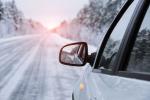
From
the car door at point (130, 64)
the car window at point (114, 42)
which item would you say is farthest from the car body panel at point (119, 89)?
the car window at point (114, 42)

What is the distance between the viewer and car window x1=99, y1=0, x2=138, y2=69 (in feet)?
10.1

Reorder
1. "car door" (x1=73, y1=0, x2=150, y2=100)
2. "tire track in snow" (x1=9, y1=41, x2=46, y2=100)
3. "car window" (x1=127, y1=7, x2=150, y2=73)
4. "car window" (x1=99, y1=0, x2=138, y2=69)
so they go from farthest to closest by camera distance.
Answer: "tire track in snow" (x1=9, y1=41, x2=46, y2=100) → "car window" (x1=99, y1=0, x2=138, y2=69) → "car window" (x1=127, y1=7, x2=150, y2=73) → "car door" (x1=73, y1=0, x2=150, y2=100)

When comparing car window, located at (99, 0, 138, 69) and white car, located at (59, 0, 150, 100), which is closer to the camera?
white car, located at (59, 0, 150, 100)

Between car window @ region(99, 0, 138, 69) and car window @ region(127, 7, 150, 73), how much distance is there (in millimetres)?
287

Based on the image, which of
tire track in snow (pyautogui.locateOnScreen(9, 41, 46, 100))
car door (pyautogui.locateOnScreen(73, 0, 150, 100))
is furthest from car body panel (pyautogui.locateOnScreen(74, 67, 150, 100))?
tire track in snow (pyautogui.locateOnScreen(9, 41, 46, 100))

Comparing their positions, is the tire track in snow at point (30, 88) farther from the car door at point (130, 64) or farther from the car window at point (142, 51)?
the car window at point (142, 51)

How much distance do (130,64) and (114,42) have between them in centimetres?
73

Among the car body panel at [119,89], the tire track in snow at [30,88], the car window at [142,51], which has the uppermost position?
the car window at [142,51]

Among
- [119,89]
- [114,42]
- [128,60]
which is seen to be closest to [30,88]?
[114,42]

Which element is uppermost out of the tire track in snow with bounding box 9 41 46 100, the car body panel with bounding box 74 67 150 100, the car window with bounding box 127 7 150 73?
the car window with bounding box 127 7 150 73

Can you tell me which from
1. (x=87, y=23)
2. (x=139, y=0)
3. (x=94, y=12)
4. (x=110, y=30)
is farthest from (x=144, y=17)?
(x=87, y=23)

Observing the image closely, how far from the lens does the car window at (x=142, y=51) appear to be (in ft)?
7.91

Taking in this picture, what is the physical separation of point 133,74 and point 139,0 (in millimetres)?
531

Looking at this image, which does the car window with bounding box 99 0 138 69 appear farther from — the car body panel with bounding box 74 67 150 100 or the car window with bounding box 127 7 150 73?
the car window with bounding box 127 7 150 73
